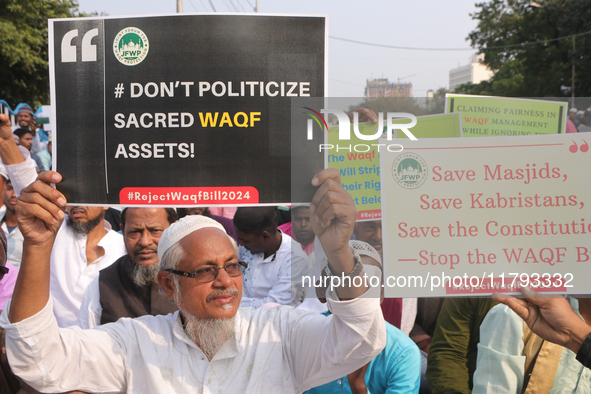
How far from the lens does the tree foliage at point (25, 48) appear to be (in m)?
23.3

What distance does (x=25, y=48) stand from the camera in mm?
24219

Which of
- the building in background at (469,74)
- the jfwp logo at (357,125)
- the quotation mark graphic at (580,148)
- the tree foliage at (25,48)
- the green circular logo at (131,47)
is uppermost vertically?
the building in background at (469,74)

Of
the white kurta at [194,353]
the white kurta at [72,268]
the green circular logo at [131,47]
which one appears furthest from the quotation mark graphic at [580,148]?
the white kurta at [72,268]

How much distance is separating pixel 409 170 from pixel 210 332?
40.1 inches

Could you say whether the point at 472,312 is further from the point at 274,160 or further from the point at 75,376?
the point at 75,376

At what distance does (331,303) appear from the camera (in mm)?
1775

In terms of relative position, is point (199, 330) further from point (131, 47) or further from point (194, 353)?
point (131, 47)

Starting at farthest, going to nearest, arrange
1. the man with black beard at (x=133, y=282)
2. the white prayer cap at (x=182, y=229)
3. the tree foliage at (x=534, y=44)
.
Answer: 1. the tree foliage at (x=534, y=44)
2. the man with black beard at (x=133, y=282)
3. the white prayer cap at (x=182, y=229)

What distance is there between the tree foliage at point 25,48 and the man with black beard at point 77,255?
77.1ft

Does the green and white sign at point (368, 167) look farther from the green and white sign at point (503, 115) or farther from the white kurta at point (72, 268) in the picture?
the white kurta at point (72, 268)

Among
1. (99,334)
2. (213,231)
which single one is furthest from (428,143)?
(99,334)

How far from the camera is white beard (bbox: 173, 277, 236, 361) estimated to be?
202cm

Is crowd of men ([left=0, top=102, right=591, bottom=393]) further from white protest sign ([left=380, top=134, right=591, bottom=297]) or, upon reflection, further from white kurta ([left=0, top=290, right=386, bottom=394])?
white protest sign ([left=380, top=134, right=591, bottom=297])

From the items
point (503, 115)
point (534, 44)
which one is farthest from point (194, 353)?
point (534, 44)
